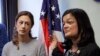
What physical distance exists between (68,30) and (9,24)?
6.11ft

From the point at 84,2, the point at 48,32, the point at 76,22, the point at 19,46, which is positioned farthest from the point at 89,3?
the point at 76,22

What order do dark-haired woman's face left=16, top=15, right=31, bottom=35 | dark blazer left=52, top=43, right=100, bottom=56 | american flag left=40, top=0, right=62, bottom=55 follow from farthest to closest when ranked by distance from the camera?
american flag left=40, top=0, right=62, bottom=55, dark-haired woman's face left=16, top=15, right=31, bottom=35, dark blazer left=52, top=43, right=100, bottom=56

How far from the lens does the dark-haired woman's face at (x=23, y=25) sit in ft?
7.67

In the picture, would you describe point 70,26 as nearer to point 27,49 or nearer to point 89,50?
point 89,50

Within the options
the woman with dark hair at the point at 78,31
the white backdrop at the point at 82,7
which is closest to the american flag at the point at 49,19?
the white backdrop at the point at 82,7

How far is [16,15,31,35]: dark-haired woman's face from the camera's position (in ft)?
7.67

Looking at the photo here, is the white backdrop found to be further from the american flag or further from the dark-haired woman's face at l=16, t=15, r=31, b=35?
the dark-haired woman's face at l=16, t=15, r=31, b=35

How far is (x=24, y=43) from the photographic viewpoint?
95.2 inches

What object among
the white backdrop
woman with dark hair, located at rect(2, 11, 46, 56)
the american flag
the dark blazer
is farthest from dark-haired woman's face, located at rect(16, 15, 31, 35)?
the dark blazer

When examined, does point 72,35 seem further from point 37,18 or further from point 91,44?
point 37,18

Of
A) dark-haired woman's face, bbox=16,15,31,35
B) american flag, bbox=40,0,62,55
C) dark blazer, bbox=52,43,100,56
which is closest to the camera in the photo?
dark blazer, bbox=52,43,100,56

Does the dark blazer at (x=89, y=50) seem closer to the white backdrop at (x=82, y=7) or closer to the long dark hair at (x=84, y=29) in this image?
the long dark hair at (x=84, y=29)

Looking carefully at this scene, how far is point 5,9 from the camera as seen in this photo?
3402 mm

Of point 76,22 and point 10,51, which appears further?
point 10,51
